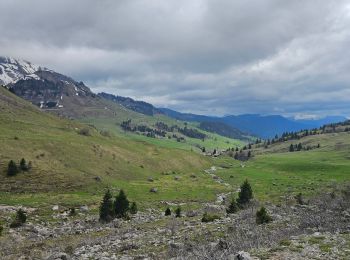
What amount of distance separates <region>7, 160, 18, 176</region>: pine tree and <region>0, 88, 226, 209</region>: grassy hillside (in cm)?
113

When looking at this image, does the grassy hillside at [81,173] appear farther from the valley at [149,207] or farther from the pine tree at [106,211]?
the pine tree at [106,211]

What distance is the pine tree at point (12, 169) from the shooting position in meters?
92.0

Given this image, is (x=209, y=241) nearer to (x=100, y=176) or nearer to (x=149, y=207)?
(x=149, y=207)

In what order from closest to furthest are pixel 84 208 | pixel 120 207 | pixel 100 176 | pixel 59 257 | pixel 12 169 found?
1. pixel 59 257
2. pixel 120 207
3. pixel 84 208
4. pixel 12 169
5. pixel 100 176

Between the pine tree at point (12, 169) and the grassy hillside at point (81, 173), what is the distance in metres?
1.13

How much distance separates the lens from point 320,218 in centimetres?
3588

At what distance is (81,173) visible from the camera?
10638cm

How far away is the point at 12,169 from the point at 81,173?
19.1 m

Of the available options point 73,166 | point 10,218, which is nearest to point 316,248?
point 10,218

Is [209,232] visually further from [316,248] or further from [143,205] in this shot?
[143,205]

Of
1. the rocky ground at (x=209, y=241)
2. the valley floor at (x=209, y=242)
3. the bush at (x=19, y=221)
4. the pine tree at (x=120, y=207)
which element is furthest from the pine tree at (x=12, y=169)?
the valley floor at (x=209, y=242)

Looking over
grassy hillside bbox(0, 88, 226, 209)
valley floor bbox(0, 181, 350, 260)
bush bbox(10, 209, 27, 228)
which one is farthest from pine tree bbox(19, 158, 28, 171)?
valley floor bbox(0, 181, 350, 260)

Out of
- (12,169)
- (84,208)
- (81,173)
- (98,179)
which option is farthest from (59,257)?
(81,173)

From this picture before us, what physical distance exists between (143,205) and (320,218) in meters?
51.5
